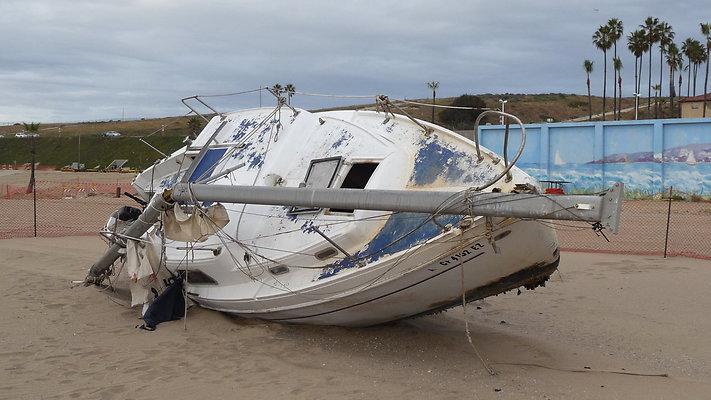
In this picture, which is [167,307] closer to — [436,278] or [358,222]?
[358,222]

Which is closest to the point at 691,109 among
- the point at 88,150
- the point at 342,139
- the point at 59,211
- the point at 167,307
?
the point at 59,211

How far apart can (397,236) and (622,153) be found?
29725 mm

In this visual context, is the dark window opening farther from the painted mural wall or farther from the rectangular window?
the painted mural wall

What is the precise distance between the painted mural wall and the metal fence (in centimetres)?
90

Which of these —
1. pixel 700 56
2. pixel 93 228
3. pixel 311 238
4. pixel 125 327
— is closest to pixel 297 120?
pixel 311 238

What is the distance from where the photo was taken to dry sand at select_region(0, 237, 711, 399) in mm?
7340

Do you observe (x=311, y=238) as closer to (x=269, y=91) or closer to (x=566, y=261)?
(x=269, y=91)

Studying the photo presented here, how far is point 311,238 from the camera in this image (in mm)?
8070

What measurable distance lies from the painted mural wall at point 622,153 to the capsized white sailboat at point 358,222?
84.8 ft

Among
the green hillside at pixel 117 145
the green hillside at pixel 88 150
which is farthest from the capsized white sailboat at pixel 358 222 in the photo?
the green hillside at pixel 88 150

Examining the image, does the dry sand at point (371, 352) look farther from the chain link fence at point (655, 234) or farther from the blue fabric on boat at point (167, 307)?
the chain link fence at point (655, 234)

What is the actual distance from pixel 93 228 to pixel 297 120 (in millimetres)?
16232

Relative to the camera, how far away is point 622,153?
34.2 metres

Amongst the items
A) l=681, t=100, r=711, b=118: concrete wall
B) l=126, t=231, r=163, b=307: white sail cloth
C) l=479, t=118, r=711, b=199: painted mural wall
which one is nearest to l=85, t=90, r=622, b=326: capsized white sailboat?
l=126, t=231, r=163, b=307: white sail cloth
